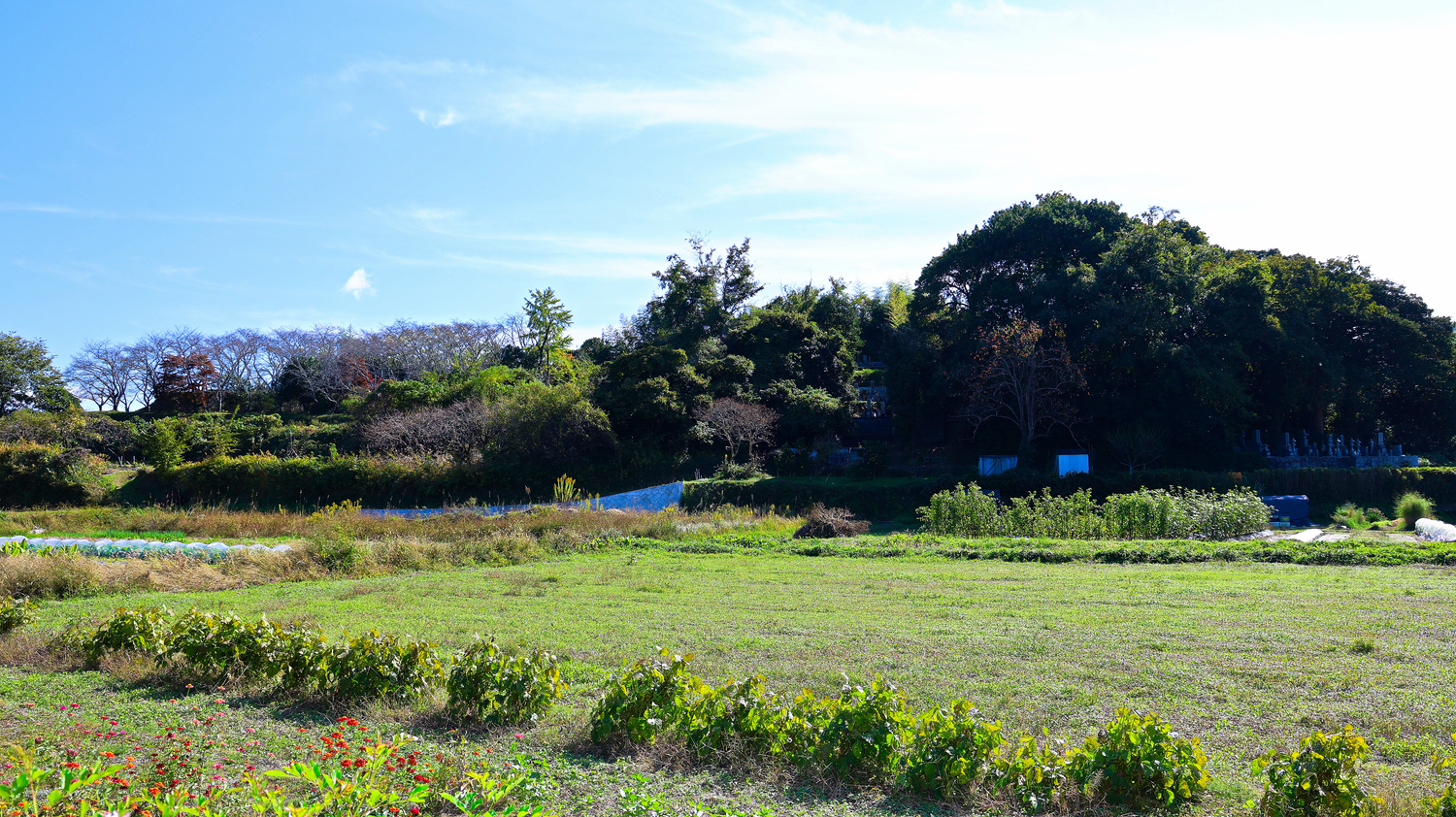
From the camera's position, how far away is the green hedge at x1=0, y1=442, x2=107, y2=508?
25125 mm

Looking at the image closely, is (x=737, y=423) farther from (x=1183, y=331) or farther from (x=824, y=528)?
(x=1183, y=331)

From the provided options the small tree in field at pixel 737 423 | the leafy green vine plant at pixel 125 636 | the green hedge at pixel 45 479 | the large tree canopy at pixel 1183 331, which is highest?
the large tree canopy at pixel 1183 331

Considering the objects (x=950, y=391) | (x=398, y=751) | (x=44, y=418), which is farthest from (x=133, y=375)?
(x=398, y=751)

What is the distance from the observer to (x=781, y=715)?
4.11 m

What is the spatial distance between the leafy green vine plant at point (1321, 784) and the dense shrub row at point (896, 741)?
279mm

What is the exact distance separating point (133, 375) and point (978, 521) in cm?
4894

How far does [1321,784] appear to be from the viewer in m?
3.17

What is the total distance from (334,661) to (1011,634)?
5082mm

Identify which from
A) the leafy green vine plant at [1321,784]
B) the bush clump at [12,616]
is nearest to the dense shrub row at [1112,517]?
the leafy green vine plant at [1321,784]

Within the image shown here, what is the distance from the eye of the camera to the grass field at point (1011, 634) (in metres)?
4.40

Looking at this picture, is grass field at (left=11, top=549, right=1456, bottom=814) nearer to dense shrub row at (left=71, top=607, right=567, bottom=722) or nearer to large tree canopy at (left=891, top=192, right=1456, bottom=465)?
dense shrub row at (left=71, top=607, right=567, bottom=722)

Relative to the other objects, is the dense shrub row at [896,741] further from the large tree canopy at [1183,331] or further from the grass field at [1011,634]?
the large tree canopy at [1183,331]

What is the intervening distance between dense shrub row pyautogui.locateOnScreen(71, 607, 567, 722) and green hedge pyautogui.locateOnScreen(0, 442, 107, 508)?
24254 millimetres

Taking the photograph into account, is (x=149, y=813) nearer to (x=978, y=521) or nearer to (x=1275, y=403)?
(x=978, y=521)
